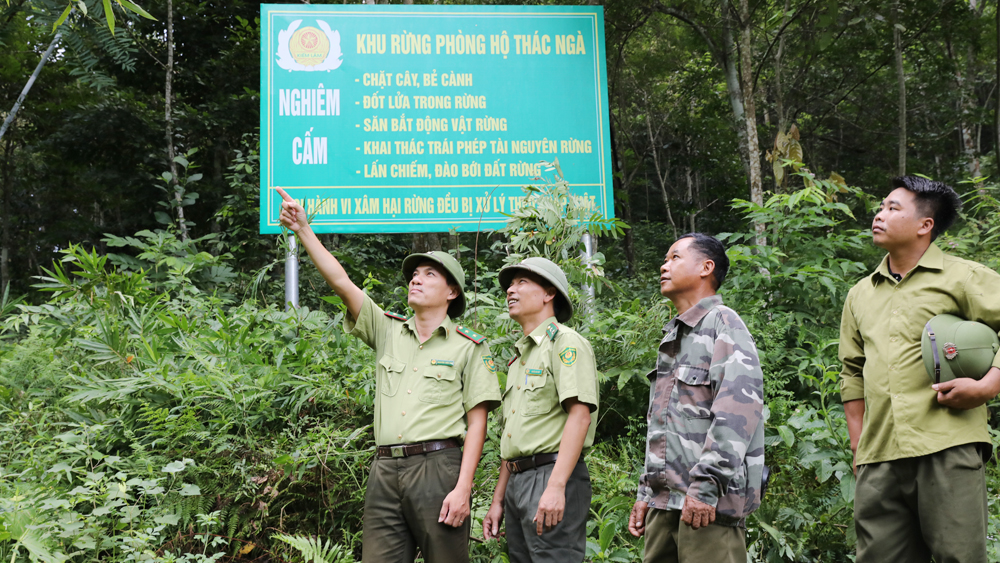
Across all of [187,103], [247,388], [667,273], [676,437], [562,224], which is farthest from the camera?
[187,103]

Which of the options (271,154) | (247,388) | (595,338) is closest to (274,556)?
(247,388)

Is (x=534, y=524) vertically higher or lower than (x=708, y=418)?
lower

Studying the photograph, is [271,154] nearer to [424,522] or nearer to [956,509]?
[424,522]

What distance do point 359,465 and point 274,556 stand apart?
67 cm

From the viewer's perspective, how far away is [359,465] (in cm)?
424

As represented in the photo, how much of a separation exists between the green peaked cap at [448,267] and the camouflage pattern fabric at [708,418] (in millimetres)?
1041

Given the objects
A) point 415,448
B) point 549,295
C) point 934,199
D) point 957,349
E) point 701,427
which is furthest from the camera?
point 549,295

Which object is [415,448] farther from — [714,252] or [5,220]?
[5,220]

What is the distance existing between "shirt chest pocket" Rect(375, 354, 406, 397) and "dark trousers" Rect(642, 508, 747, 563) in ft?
4.04

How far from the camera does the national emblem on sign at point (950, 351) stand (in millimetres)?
2486

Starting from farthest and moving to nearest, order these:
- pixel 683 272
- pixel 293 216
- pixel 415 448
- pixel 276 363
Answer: pixel 276 363 → pixel 293 216 → pixel 415 448 → pixel 683 272

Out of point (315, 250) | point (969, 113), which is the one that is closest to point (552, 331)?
point (315, 250)

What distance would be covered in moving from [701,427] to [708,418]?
0.04 m

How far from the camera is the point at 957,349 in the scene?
2484mm
